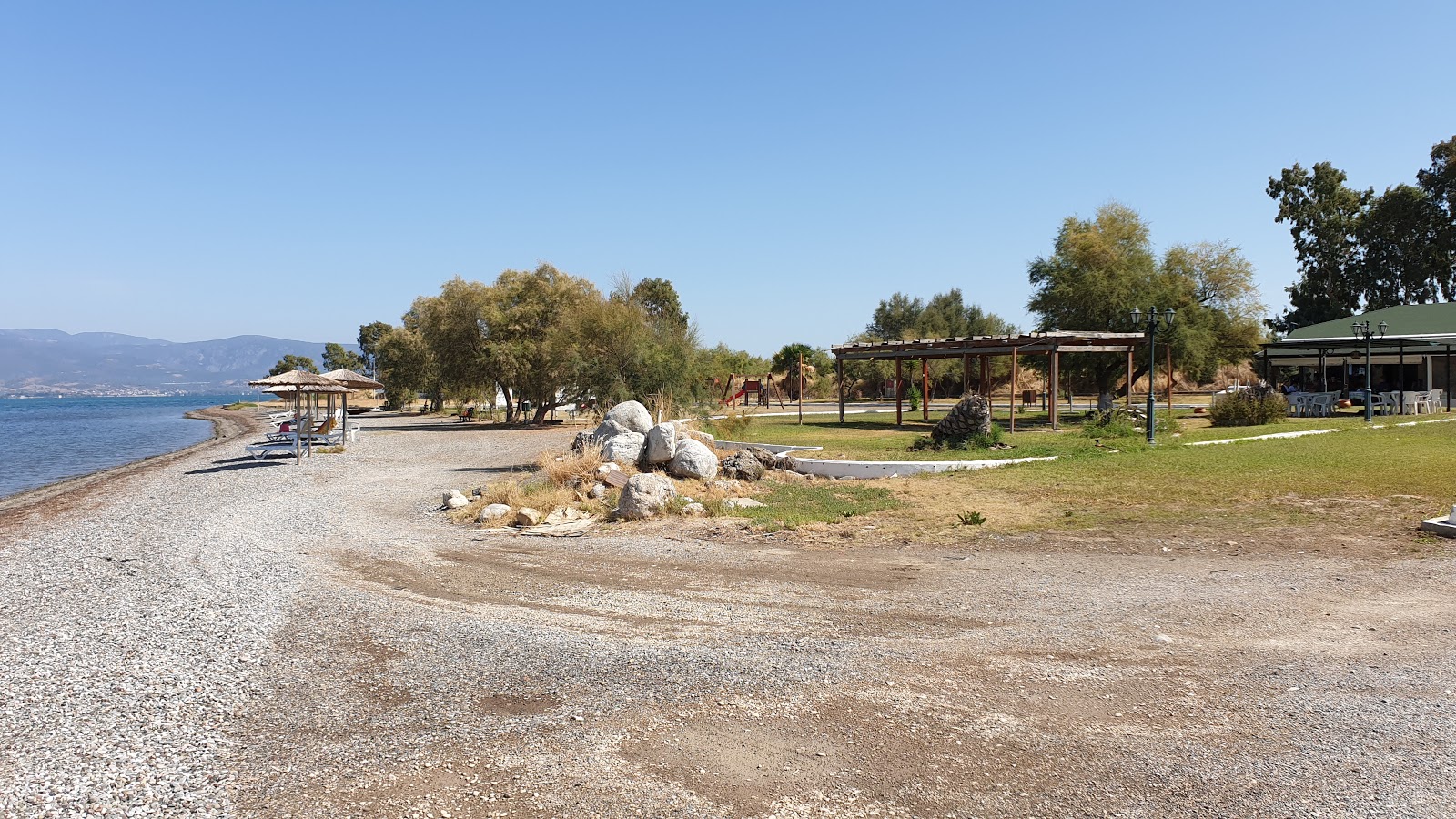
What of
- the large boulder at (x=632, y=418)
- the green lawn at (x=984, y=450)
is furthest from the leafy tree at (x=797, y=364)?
the large boulder at (x=632, y=418)

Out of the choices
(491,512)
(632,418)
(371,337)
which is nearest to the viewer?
(491,512)

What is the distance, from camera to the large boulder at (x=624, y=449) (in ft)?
52.9

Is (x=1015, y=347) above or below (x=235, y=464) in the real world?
above

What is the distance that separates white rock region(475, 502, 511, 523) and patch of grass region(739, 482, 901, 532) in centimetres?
345

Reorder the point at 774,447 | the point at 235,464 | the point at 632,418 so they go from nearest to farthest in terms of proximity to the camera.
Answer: the point at 632,418 → the point at 774,447 → the point at 235,464

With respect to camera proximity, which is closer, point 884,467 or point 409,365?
point 884,467

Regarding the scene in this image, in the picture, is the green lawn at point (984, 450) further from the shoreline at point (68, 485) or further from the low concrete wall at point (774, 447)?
the shoreline at point (68, 485)

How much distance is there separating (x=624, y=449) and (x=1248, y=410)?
62.6ft

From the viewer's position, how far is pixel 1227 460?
15570 millimetres

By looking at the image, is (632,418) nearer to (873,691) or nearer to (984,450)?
(984,450)

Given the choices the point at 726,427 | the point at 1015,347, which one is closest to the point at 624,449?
the point at 726,427

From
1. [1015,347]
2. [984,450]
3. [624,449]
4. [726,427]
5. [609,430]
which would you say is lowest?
[984,450]

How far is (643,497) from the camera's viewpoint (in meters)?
12.6

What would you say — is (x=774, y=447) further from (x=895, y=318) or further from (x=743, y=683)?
(x=895, y=318)
